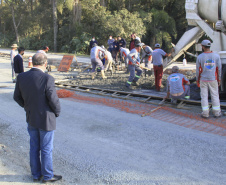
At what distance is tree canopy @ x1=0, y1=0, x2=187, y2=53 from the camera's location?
24.5 metres

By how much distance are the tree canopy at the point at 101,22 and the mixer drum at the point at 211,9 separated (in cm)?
1624

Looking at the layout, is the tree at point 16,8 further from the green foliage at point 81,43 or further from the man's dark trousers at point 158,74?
the man's dark trousers at point 158,74

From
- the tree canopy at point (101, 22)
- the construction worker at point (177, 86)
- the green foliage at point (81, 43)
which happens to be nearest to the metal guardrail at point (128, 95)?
the construction worker at point (177, 86)

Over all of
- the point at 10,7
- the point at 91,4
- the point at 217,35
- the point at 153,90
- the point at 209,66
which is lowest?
the point at 153,90

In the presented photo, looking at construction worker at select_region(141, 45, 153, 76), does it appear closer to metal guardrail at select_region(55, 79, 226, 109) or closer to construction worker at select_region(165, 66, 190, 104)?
metal guardrail at select_region(55, 79, 226, 109)

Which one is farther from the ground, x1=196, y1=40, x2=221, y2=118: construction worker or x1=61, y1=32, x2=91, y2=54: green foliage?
x1=61, y1=32, x2=91, y2=54: green foliage

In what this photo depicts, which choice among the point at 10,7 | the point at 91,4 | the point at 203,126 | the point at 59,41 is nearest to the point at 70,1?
the point at 91,4

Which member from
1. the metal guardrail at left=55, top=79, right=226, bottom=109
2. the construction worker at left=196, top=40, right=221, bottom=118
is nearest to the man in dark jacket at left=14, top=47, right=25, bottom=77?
the metal guardrail at left=55, top=79, right=226, bottom=109

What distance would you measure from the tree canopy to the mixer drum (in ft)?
53.3

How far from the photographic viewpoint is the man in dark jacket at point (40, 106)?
3.18 m

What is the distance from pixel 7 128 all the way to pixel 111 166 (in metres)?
3.14

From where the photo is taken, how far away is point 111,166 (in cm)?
380

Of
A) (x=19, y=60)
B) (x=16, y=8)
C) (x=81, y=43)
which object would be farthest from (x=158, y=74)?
(x=16, y=8)

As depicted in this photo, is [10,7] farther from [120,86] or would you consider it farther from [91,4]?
[120,86]
